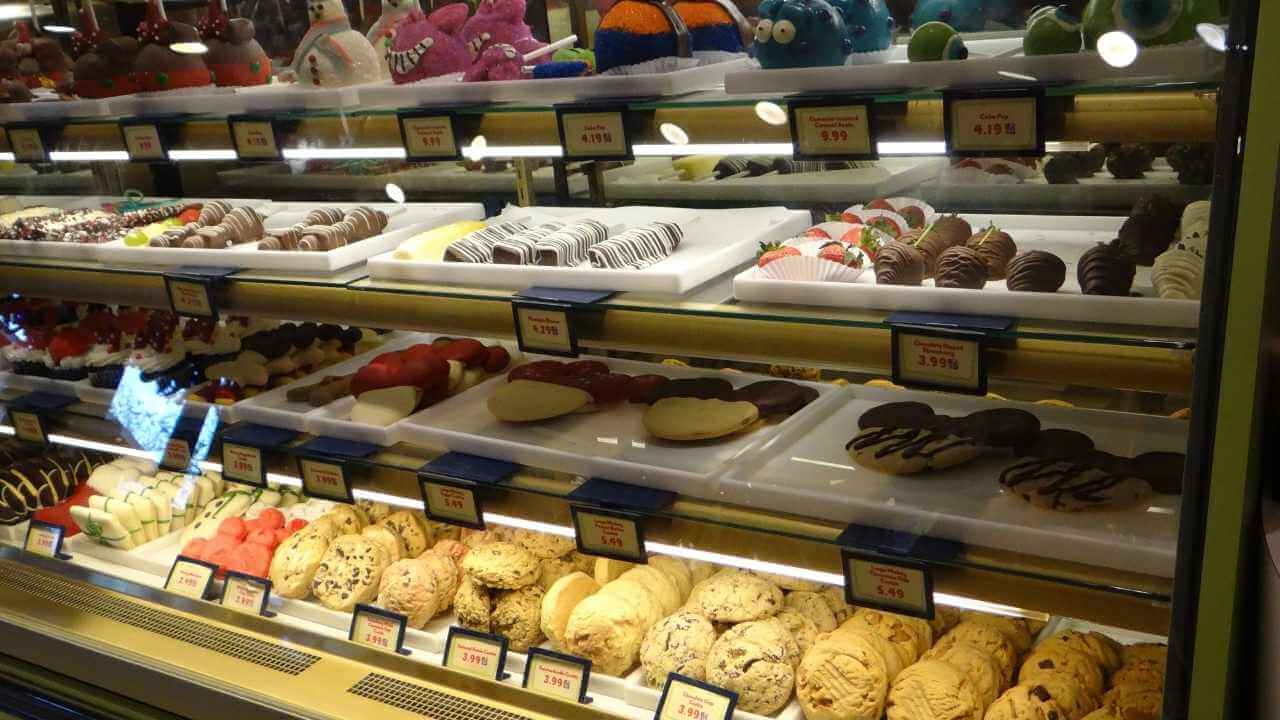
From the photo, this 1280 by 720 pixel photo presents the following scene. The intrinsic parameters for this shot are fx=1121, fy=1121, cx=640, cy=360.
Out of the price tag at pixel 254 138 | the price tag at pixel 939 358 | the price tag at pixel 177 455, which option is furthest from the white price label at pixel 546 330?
the price tag at pixel 177 455

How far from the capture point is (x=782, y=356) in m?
1.61

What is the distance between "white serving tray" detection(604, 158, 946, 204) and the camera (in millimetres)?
2016

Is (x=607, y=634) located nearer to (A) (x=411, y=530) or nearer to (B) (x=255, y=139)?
(A) (x=411, y=530)

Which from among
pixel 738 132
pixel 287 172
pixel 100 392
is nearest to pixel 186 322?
pixel 100 392

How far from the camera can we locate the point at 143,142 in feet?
7.43

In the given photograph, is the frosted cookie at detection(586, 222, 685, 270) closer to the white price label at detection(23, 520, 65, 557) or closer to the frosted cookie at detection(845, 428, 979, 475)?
the frosted cookie at detection(845, 428, 979, 475)

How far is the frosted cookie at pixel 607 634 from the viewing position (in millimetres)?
1961

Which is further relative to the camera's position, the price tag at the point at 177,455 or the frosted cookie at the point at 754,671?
the price tag at the point at 177,455

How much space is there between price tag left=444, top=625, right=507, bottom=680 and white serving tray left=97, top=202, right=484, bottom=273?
2.45 feet

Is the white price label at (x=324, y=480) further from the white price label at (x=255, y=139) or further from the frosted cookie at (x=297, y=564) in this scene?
the white price label at (x=255, y=139)

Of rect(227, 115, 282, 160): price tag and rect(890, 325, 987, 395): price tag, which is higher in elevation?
rect(227, 115, 282, 160): price tag

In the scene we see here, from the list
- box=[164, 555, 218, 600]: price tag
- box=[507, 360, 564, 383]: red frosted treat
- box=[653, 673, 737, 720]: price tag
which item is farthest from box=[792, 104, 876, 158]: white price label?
box=[164, 555, 218, 600]: price tag

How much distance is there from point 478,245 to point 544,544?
2.09 ft

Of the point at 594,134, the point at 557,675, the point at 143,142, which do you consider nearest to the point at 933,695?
the point at 557,675
